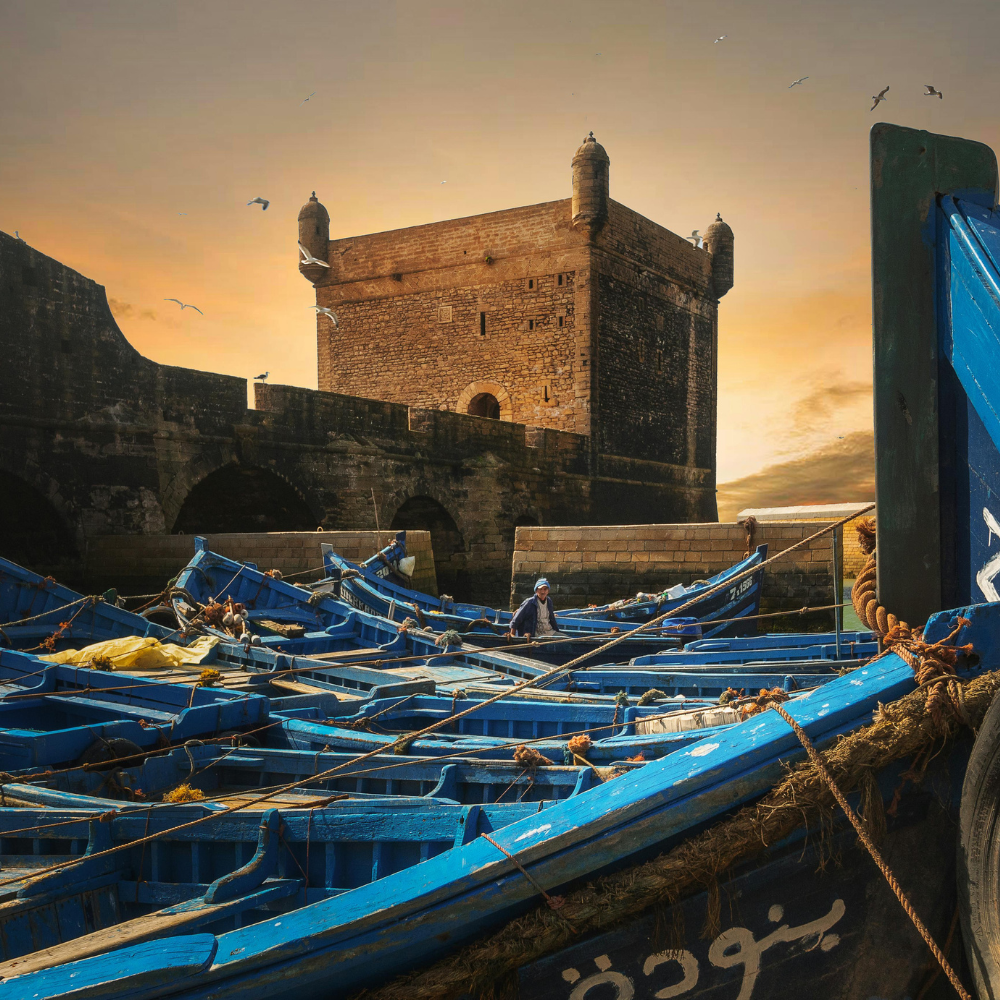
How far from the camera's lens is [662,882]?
1.79 metres

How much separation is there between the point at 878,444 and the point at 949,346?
0.33 metres

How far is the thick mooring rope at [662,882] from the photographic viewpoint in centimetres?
179

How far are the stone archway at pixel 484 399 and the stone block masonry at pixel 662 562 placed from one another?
11.5 meters

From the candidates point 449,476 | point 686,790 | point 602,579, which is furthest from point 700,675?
point 449,476

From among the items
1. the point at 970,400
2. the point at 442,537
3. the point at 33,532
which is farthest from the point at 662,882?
the point at 442,537

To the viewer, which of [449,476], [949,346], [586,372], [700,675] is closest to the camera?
[949,346]

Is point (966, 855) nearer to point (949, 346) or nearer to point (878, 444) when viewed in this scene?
point (878, 444)

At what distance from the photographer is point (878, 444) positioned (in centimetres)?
242

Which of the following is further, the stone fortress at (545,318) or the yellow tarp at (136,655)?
the stone fortress at (545,318)

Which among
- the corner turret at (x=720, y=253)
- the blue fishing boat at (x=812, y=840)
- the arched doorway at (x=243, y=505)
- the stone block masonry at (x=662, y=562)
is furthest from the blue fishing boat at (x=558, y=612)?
the corner turret at (x=720, y=253)

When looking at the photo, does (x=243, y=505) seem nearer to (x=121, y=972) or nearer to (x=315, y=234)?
(x=315, y=234)

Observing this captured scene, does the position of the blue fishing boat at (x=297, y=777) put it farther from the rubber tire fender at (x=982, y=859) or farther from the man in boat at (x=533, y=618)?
the man in boat at (x=533, y=618)

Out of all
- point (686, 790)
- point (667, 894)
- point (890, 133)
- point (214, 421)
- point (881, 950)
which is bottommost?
point (881, 950)

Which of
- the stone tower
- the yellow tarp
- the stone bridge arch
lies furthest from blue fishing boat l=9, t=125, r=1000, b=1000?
the stone tower
